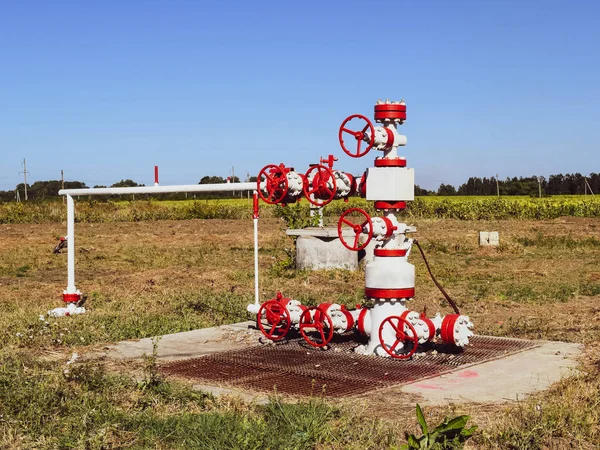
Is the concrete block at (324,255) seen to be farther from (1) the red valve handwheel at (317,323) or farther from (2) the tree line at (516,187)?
(2) the tree line at (516,187)

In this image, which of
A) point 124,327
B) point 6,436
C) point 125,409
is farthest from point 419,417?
point 124,327

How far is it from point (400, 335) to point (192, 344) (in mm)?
2109

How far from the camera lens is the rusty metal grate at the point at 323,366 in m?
6.08

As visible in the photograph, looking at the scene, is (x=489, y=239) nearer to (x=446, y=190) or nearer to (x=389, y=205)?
(x=389, y=205)

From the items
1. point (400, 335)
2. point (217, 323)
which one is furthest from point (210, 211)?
point (400, 335)

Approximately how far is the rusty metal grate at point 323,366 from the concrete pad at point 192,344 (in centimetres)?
28

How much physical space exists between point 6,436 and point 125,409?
0.78 meters

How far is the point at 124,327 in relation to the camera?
893 centimetres

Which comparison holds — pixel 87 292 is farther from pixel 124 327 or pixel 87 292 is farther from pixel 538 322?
pixel 538 322

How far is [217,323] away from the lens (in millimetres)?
9508

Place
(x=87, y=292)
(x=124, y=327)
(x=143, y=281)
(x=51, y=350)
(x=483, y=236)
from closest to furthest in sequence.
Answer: (x=51, y=350) → (x=124, y=327) → (x=87, y=292) → (x=143, y=281) → (x=483, y=236)

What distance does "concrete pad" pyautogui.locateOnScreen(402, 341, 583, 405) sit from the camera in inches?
223

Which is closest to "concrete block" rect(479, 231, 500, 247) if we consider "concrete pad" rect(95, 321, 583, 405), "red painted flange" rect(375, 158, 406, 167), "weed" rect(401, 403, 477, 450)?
"concrete pad" rect(95, 321, 583, 405)

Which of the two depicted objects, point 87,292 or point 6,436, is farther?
point 87,292
